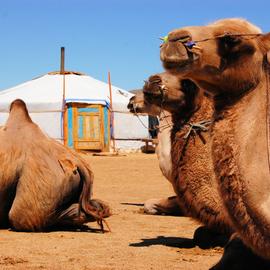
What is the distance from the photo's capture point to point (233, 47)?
3.06m

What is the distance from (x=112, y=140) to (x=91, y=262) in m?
20.5

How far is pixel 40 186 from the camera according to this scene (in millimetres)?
5594

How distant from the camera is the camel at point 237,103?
291 cm

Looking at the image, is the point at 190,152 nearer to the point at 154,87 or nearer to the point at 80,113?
the point at 154,87

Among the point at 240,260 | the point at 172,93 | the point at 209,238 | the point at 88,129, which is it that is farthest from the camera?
the point at 88,129

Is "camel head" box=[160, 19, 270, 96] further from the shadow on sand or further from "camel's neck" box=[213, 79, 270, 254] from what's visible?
the shadow on sand

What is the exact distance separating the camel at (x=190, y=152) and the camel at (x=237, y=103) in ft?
4.40

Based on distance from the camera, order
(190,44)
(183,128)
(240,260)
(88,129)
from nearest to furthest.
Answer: (190,44), (240,260), (183,128), (88,129)

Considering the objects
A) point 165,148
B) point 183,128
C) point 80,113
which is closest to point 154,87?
point 183,128

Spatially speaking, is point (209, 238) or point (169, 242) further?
point (169, 242)

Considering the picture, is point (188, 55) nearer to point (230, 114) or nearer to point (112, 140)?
point (230, 114)

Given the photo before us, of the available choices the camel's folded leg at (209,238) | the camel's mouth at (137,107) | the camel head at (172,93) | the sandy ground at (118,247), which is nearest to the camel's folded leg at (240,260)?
the sandy ground at (118,247)

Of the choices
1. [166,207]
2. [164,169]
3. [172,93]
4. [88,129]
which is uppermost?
Result: [172,93]

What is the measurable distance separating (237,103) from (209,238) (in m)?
1.94
